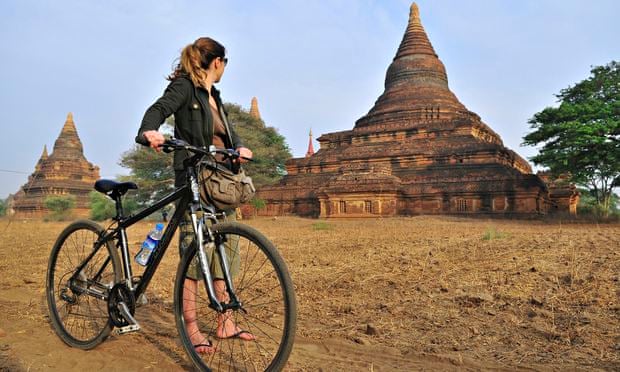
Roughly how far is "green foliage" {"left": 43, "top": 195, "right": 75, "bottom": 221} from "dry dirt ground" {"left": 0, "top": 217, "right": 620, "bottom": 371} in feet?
94.3

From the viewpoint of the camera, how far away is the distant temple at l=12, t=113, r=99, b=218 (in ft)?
111

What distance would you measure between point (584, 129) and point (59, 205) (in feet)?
106

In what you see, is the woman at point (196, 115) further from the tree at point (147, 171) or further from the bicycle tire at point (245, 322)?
the tree at point (147, 171)

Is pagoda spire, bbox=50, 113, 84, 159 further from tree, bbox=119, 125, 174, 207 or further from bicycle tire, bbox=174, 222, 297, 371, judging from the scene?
bicycle tire, bbox=174, 222, 297, 371

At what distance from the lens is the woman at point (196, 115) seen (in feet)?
7.85

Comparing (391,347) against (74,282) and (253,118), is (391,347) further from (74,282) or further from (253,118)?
(253,118)

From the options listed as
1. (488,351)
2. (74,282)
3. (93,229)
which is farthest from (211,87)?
(488,351)

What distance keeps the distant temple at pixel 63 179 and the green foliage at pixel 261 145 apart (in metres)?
15.0

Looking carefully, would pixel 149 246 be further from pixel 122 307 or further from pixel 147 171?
pixel 147 171

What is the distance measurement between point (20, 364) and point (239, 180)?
5.06ft

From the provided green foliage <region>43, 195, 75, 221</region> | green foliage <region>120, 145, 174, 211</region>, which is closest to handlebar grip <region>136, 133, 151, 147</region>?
green foliage <region>120, 145, 174, 211</region>

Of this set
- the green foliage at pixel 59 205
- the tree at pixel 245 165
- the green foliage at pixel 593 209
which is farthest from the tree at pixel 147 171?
the green foliage at pixel 593 209

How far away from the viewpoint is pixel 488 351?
256 centimetres

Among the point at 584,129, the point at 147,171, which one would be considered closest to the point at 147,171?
the point at 147,171
